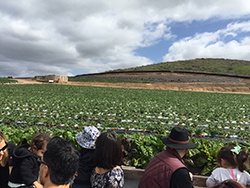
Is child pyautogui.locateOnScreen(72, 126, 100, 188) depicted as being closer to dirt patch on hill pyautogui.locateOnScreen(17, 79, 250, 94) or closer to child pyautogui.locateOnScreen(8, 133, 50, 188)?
child pyautogui.locateOnScreen(8, 133, 50, 188)

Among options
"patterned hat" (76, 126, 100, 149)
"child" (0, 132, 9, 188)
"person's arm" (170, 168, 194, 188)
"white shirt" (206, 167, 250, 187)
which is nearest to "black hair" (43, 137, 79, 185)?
"person's arm" (170, 168, 194, 188)

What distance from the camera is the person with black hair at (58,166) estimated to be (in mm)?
2002

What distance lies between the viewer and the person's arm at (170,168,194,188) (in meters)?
2.45

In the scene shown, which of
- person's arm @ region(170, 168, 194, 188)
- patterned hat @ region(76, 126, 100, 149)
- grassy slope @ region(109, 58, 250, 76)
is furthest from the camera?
grassy slope @ region(109, 58, 250, 76)

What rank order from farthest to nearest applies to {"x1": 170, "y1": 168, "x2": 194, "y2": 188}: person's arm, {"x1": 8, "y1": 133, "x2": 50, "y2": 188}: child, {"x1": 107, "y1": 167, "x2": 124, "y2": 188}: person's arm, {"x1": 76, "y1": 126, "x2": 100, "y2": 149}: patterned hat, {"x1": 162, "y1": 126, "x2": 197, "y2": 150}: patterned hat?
{"x1": 76, "y1": 126, "x2": 100, "y2": 149}: patterned hat → {"x1": 8, "y1": 133, "x2": 50, "y2": 188}: child → {"x1": 107, "y1": 167, "x2": 124, "y2": 188}: person's arm → {"x1": 162, "y1": 126, "x2": 197, "y2": 150}: patterned hat → {"x1": 170, "y1": 168, "x2": 194, "y2": 188}: person's arm

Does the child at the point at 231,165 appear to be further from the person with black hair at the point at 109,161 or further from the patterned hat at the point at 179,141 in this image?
the person with black hair at the point at 109,161

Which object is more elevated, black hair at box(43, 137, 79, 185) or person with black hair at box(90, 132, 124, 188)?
black hair at box(43, 137, 79, 185)

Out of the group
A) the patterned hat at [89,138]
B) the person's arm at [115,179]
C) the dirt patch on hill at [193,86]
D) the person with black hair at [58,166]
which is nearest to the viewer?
the person with black hair at [58,166]

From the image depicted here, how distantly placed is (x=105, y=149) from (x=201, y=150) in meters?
3.34

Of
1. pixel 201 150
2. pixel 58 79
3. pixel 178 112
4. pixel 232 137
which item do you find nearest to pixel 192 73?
pixel 58 79

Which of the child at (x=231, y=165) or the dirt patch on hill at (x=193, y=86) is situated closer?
the child at (x=231, y=165)

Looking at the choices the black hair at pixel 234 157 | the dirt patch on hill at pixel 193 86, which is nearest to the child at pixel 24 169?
the black hair at pixel 234 157

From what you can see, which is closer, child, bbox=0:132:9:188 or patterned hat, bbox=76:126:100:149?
child, bbox=0:132:9:188

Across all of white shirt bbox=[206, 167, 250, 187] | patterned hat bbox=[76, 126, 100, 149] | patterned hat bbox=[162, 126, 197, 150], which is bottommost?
white shirt bbox=[206, 167, 250, 187]
